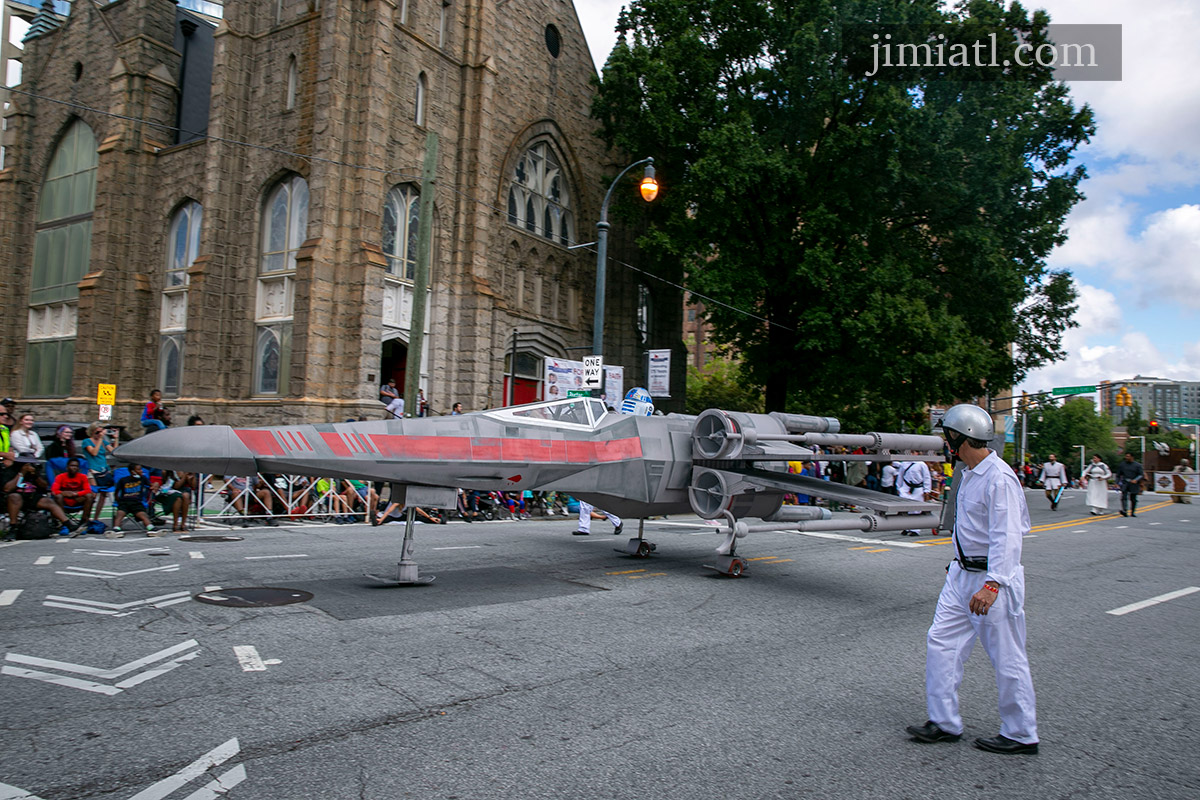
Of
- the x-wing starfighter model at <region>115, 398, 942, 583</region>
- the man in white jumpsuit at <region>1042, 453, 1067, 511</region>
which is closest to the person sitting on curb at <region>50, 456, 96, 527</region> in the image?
the x-wing starfighter model at <region>115, 398, 942, 583</region>

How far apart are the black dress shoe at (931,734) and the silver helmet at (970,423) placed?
173cm

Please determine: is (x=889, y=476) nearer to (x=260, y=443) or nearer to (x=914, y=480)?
(x=914, y=480)

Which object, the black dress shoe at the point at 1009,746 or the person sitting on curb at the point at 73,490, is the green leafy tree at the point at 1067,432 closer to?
the person sitting on curb at the point at 73,490

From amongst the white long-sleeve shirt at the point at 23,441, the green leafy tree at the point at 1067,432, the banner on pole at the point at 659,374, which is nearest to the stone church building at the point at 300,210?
the banner on pole at the point at 659,374

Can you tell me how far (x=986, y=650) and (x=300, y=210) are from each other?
963 inches

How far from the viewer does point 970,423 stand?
4.70m

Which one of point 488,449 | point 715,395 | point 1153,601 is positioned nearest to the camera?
point 488,449

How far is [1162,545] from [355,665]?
17174mm

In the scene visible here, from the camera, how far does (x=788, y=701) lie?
4.96m

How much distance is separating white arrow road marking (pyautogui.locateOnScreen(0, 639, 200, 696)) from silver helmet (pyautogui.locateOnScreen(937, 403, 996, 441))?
5356 mm

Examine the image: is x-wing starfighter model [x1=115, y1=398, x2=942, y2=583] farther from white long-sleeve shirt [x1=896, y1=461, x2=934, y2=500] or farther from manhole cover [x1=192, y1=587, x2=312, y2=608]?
white long-sleeve shirt [x1=896, y1=461, x2=934, y2=500]

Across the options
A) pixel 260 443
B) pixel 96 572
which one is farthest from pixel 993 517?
pixel 96 572

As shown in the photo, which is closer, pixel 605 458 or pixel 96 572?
pixel 96 572

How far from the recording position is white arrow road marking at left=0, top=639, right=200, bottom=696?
4.67 metres
